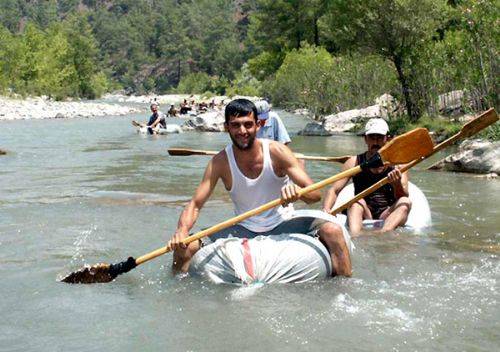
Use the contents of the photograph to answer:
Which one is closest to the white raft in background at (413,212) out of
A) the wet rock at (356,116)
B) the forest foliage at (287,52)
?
the forest foliage at (287,52)

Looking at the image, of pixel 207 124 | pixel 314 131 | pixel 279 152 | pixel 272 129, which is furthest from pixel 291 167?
pixel 207 124

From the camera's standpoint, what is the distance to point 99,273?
475 cm

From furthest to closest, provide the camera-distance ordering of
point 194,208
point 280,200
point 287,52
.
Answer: point 287,52 < point 194,208 < point 280,200

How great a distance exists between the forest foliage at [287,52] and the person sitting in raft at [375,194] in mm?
10244

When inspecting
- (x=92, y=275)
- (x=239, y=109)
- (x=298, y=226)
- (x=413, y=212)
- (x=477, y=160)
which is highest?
(x=239, y=109)

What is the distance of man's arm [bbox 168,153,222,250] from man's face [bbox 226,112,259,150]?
0.69 ft

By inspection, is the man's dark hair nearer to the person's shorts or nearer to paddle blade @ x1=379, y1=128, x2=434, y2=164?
the person's shorts

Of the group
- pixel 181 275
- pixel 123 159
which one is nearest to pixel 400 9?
pixel 123 159

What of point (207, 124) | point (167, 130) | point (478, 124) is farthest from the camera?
point (207, 124)

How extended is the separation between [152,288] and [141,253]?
1194 mm

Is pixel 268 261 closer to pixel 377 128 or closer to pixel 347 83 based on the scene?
pixel 377 128

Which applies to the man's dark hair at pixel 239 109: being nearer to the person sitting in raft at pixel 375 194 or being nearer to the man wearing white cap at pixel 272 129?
the person sitting in raft at pixel 375 194

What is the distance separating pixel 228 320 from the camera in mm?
3910

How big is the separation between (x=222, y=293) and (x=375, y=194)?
2.62m
